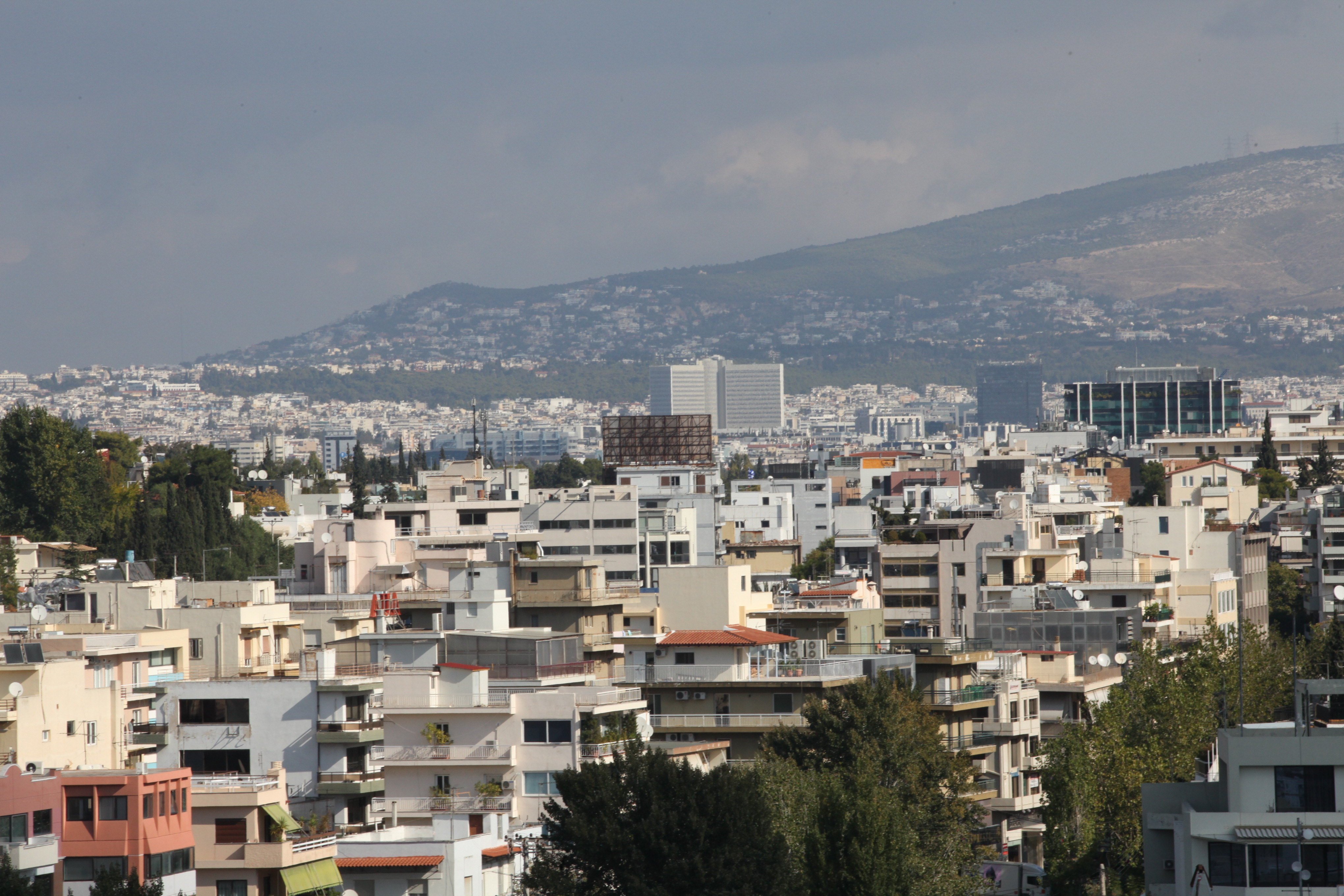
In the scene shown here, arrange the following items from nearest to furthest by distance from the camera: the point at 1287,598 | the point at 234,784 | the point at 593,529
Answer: the point at 234,784 < the point at 1287,598 < the point at 593,529

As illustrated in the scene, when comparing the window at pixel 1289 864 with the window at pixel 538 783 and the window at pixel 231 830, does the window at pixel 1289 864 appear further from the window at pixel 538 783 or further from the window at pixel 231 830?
the window at pixel 231 830

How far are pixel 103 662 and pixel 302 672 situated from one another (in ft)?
14.8

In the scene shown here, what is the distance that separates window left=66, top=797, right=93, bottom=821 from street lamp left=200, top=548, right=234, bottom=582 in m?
56.1

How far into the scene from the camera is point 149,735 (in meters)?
39.9

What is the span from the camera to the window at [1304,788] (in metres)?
28.6

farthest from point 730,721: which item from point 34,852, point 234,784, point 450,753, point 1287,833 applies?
point 34,852

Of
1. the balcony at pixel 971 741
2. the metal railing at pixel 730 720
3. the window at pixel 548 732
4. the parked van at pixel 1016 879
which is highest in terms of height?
the window at pixel 548 732

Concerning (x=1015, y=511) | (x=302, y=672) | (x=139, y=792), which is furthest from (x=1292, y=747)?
(x=1015, y=511)

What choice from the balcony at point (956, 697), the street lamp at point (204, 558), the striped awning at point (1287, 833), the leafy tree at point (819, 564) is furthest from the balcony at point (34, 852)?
the leafy tree at point (819, 564)

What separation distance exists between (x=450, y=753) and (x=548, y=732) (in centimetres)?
158

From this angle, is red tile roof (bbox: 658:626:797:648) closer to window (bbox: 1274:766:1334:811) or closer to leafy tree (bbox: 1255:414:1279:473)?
window (bbox: 1274:766:1334:811)

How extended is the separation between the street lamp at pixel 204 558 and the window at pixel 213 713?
48.7 meters

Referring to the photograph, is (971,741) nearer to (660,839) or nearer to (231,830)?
(660,839)

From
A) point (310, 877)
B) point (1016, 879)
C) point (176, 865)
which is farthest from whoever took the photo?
point (1016, 879)
